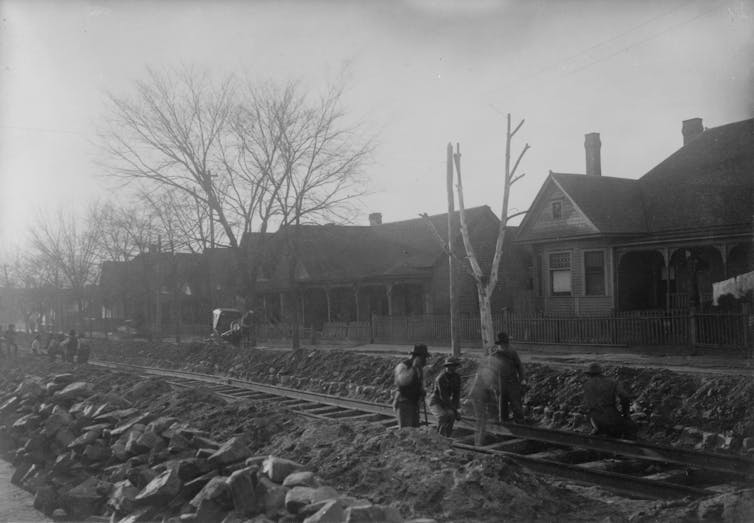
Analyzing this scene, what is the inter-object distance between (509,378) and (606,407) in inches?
89.0

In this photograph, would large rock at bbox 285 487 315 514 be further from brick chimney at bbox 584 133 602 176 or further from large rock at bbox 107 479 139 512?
brick chimney at bbox 584 133 602 176

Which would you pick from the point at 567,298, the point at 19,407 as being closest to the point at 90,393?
the point at 19,407

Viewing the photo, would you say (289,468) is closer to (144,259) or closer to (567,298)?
(567,298)

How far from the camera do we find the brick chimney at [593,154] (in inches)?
1396

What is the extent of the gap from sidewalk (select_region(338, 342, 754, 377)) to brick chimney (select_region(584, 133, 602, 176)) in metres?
13.6

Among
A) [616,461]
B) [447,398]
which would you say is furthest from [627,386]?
[447,398]

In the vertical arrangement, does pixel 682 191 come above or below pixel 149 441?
above

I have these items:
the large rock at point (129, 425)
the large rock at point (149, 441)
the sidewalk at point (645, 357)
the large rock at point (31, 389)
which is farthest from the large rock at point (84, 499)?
the sidewalk at point (645, 357)

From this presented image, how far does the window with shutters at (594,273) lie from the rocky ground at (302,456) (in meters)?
12.4

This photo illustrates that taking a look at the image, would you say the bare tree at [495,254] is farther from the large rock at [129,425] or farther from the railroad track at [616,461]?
the large rock at [129,425]

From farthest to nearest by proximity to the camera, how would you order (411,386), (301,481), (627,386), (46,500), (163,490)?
(627,386), (46,500), (411,386), (163,490), (301,481)

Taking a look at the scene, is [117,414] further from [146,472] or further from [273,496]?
[273,496]

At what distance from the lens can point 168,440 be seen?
10672 mm

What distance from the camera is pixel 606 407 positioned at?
10.5m
